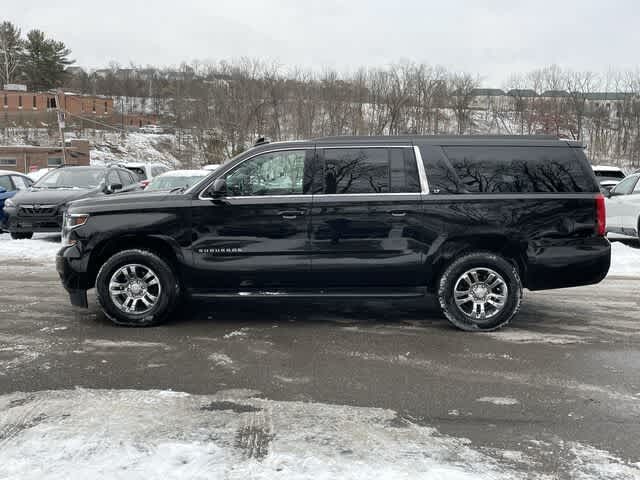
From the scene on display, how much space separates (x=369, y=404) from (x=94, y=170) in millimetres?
12675

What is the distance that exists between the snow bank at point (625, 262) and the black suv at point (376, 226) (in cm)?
459

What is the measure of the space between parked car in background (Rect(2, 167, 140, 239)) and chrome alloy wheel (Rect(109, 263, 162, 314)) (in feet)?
24.3

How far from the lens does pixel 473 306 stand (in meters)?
6.08

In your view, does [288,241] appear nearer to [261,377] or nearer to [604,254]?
[261,377]

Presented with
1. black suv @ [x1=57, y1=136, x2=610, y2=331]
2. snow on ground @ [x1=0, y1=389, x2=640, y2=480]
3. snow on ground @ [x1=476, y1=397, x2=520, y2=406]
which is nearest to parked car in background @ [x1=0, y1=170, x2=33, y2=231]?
black suv @ [x1=57, y1=136, x2=610, y2=331]

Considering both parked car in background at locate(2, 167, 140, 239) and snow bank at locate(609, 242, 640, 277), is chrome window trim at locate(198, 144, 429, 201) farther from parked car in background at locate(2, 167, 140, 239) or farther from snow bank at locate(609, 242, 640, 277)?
parked car in background at locate(2, 167, 140, 239)

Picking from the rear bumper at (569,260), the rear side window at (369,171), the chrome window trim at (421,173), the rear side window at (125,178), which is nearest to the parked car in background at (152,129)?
Result: the rear side window at (125,178)

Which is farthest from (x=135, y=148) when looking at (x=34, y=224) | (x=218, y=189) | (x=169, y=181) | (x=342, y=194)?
(x=342, y=194)

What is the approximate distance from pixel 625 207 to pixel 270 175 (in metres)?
10.1

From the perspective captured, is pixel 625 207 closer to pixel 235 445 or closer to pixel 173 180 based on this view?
pixel 173 180

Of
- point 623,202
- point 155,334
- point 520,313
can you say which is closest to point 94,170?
point 155,334

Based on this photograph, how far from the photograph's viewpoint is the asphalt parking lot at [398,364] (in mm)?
3727

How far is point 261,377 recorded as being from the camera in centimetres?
470

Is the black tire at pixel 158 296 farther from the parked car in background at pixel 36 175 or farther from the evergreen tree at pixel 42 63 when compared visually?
the evergreen tree at pixel 42 63
